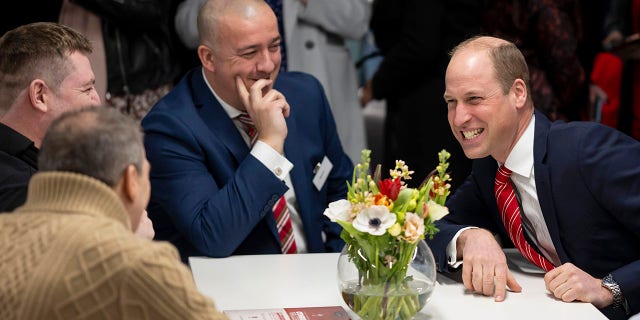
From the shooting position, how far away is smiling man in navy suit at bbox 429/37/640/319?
2877mm

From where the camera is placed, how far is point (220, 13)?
3617mm

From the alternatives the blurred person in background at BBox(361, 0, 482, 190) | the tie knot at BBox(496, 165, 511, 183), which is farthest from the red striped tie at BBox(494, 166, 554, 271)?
the blurred person in background at BBox(361, 0, 482, 190)

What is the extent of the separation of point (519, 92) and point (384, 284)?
97cm

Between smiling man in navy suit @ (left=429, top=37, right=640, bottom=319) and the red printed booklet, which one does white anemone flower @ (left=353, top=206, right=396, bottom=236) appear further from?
smiling man in navy suit @ (left=429, top=37, right=640, bottom=319)

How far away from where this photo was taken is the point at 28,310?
1.91m

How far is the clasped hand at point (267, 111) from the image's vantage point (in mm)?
3432

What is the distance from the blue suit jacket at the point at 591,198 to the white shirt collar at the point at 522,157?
4 cm

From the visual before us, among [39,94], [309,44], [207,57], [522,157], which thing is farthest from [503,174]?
[309,44]

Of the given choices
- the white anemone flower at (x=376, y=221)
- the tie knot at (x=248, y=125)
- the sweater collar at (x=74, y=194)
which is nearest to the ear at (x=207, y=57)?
the tie knot at (x=248, y=125)

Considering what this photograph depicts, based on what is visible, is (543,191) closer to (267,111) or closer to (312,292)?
(312,292)

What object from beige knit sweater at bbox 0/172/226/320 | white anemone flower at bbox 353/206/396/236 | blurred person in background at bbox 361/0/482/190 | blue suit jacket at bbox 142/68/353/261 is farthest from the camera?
blurred person in background at bbox 361/0/482/190

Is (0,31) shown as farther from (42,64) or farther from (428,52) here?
(428,52)

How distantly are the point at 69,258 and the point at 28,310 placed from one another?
13 cm

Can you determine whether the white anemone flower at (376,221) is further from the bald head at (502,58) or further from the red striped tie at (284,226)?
the red striped tie at (284,226)
